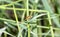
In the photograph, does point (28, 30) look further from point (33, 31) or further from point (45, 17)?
point (45, 17)

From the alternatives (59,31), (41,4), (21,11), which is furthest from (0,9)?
(59,31)

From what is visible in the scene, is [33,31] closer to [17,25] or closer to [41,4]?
[17,25]

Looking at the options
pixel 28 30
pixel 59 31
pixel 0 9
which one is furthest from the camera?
pixel 0 9

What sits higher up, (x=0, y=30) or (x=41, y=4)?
(x=41, y=4)

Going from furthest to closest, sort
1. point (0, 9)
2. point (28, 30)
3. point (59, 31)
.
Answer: point (0, 9) → point (59, 31) → point (28, 30)

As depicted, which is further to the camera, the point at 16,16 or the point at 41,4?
the point at 41,4

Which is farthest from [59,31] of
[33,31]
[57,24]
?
[33,31]
